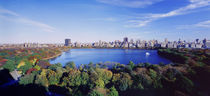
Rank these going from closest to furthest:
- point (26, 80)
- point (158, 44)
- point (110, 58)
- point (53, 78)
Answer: point (26, 80) → point (53, 78) → point (110, 58) → point (158, 44)

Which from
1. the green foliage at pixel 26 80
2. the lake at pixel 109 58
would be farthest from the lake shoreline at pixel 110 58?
the green foliage at pixel 26 80

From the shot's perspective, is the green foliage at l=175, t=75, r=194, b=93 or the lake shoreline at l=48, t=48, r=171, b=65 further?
the lake shoreline at l=48, t=48, r=171, b=65

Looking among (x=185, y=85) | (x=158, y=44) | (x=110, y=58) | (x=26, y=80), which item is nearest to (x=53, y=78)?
(x=26, y=80)

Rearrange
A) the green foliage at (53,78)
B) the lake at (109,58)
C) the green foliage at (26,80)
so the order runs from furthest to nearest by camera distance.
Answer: the lake at (109,58) → the green foliage at (53,78) → the green foliage at (26,80)

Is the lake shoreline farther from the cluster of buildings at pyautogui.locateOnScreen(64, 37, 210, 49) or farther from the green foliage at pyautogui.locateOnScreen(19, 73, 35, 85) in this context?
the cluster of buildings at pyautogui.locateOnScreen(64, 37, 210, 49)

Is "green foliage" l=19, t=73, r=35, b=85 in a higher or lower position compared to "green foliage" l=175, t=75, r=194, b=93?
lower

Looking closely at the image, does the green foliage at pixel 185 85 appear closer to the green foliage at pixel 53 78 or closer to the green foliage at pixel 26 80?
the green foliage at pixel 53 78

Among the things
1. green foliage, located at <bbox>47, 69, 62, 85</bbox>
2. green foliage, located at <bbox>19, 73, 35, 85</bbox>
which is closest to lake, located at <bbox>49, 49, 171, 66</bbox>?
green foliage, located at <bbox>47, 69, 62, 85</bbox>

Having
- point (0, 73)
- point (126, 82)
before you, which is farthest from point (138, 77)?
point (0, 73)

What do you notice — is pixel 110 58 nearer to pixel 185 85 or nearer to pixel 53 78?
pixel 53 78

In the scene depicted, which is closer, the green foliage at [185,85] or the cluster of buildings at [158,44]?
the green foliage at [185,85]

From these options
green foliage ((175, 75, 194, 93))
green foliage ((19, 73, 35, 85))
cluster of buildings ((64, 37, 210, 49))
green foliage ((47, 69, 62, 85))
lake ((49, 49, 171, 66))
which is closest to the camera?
green foliage ((175, 75, 194, 93))

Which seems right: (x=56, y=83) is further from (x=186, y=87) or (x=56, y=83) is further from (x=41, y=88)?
(x=186, y=87)
